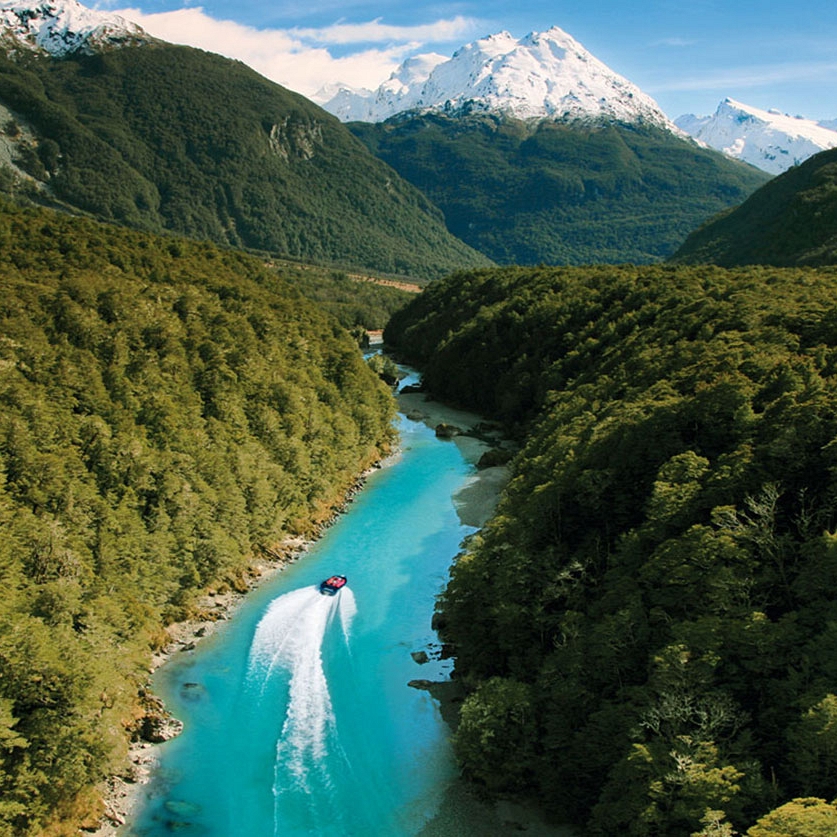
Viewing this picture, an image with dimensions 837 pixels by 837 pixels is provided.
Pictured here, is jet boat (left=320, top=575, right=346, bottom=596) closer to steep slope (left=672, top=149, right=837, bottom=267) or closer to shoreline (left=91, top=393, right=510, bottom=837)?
shoreline (left=91, top=393, right=510, bottom=837)

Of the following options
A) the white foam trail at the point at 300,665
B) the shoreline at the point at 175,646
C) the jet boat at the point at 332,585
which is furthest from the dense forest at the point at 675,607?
the shoreline at the point at 175,646

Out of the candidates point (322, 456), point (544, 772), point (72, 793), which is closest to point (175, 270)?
point (322, 456)

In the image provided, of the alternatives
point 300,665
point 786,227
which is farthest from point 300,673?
point 786,227

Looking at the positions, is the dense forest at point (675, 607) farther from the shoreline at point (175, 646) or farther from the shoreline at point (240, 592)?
the shoreline at point (175, 646)

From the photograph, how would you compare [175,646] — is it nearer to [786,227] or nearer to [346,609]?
[346,609]

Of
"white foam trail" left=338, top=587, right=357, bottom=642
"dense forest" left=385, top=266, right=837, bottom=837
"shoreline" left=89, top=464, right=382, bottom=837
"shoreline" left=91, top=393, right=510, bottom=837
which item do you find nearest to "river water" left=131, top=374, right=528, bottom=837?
"white foam trail" left=338, top=587, right=357, bottom=642

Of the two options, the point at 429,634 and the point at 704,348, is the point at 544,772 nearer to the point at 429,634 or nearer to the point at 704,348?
the point at 429,634
